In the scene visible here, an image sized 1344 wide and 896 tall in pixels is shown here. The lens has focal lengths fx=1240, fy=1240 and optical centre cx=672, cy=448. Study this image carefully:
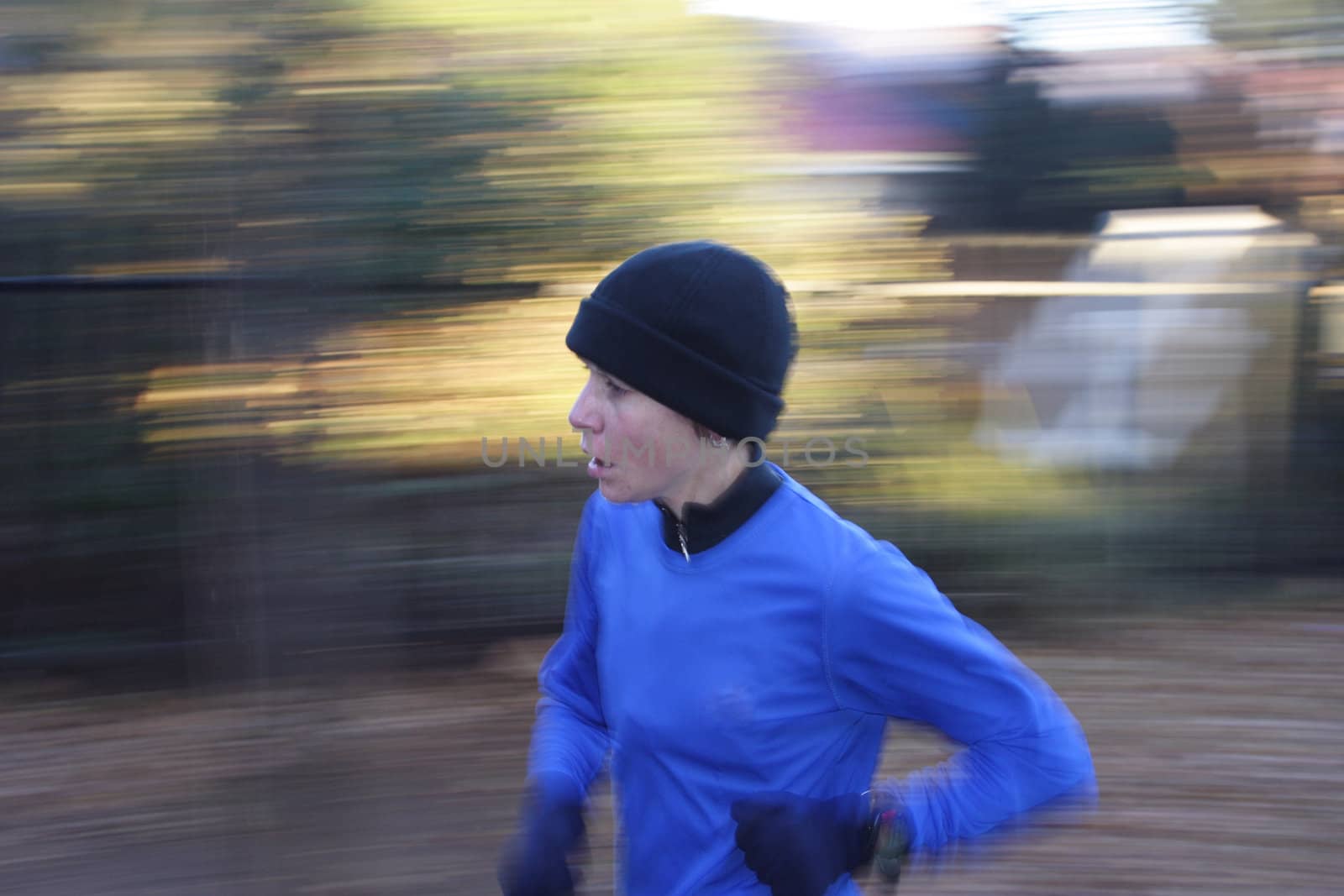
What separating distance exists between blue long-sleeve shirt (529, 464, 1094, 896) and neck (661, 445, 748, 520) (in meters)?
0.07

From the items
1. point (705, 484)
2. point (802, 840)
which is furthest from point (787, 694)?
point (705, 484)

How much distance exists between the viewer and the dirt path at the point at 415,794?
3.46 m

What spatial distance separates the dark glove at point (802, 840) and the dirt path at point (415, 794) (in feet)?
6.24

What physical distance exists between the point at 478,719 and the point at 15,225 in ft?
7.12

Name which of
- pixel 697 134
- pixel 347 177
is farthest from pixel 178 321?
pixel 697 134

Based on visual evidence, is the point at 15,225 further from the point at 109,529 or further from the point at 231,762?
the point at 231,762

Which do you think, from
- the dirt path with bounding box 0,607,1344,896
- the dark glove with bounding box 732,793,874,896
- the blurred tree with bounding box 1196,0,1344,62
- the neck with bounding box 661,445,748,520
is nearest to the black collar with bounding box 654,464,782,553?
the neck with bounding box 661,445,748,520

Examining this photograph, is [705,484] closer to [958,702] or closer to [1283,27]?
[958,702]

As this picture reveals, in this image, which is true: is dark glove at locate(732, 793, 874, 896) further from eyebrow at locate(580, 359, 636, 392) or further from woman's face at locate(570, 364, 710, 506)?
eyebrow at locate(580, 359, 636, 392)

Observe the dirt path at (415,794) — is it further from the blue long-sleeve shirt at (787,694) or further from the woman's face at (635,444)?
the woman's face at (635,444)

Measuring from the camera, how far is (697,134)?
13.9 feet

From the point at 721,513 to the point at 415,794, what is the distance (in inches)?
93.7

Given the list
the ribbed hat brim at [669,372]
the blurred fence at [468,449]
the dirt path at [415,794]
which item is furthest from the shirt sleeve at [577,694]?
the blurred fence at [468,449]

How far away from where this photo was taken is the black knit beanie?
5.63 ft
